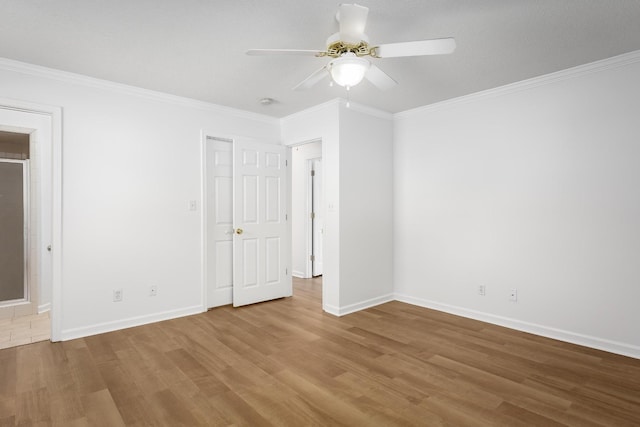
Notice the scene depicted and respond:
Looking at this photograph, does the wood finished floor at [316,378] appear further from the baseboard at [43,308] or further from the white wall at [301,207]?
the white wall at [301,207]

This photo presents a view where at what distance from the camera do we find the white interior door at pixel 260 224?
14.3 ft

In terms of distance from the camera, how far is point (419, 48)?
1985 mm

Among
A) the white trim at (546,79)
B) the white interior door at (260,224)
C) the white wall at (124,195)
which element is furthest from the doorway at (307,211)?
the white trim at (546,79)

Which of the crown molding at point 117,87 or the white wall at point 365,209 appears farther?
the white wall at point 365,209

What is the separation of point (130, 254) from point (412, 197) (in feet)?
11.3

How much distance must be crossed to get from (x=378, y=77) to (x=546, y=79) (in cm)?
199

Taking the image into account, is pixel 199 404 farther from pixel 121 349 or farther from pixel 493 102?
pixel 493 102

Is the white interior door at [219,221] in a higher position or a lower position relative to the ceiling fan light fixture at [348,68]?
lower

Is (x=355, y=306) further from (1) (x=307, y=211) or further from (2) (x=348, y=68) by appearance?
(2) (x=348, y=68)

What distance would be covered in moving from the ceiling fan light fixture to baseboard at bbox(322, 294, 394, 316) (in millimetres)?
2663

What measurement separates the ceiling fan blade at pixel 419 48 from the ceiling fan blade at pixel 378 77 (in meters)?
0.18

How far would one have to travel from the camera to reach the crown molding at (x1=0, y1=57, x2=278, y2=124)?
2999mm

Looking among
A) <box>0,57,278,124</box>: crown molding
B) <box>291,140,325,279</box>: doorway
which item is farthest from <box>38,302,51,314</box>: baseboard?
<box>291,140,325,279</box>: doorway

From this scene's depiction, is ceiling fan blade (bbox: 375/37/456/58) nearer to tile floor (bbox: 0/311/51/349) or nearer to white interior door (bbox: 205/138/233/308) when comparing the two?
white interior door (bbox: 205/138/233/308)
